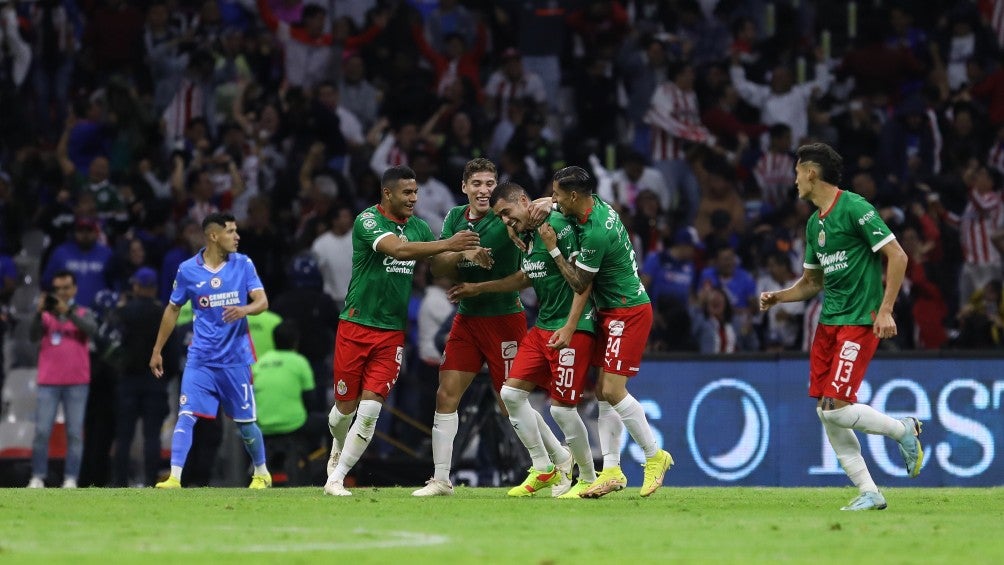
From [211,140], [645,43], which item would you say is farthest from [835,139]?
[211,140]

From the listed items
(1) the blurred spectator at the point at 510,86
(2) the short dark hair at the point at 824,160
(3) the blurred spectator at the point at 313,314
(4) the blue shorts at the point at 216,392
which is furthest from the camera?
(1) the blurred spectator at the point at 510,86

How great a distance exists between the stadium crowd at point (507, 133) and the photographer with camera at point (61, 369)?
92 centimetres

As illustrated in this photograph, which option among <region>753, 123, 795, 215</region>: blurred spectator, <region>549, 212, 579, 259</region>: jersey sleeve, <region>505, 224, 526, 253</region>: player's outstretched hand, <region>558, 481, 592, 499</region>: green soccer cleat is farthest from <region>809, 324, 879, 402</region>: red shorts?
<region>753, 123, 795, 215</region>: blurred spectator

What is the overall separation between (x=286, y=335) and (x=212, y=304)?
2.60 metres

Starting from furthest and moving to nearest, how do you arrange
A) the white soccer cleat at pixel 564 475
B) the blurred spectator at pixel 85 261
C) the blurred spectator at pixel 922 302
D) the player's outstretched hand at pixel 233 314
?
the blurred spectator at pixel 922 302 → the blurred spectator at pixel 85 261 → the player's outstretched hand at pixel 233 314 → the white soccer cleat at pixel 564 475

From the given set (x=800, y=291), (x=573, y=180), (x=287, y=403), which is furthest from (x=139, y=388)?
(x=800, y=291)

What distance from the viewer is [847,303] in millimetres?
12391

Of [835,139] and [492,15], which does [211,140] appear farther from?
[835,139]

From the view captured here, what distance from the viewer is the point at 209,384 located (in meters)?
16.5

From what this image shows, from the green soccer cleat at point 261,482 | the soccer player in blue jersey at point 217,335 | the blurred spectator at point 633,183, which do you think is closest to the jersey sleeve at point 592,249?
the soccer player in blue jersey at point 217,335

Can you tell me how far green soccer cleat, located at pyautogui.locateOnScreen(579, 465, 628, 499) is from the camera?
13.6 meters

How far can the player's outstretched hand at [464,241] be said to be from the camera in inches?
538

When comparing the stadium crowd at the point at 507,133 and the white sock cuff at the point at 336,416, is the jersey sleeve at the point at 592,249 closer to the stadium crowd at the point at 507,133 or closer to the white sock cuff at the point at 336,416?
the white sock cuff at the point at 336,416

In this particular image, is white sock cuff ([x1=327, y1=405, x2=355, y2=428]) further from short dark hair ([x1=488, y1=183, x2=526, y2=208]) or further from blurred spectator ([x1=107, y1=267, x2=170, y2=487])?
blurred spectator ([x1=107, y1=267, x2=170, y2=487])
